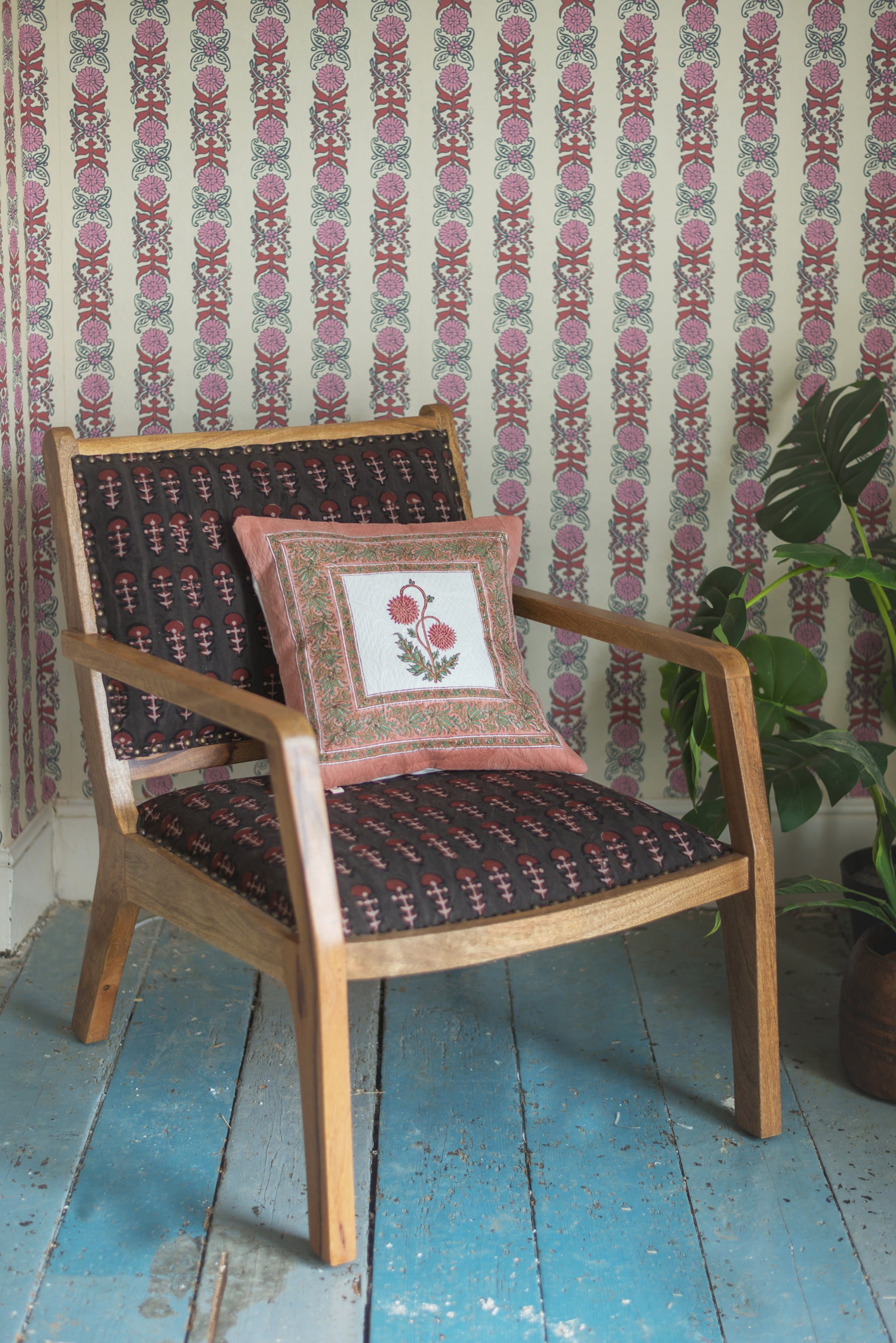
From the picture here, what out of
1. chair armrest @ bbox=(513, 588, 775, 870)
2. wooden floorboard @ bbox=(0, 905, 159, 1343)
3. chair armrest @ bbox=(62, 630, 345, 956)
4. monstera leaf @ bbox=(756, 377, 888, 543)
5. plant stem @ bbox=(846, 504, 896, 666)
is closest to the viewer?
chair armrest @ bbox=(62, 630, 345, 956)

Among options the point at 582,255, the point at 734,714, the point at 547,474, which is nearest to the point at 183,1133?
the point at 734,714

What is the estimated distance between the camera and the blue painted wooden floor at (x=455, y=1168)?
1235mm

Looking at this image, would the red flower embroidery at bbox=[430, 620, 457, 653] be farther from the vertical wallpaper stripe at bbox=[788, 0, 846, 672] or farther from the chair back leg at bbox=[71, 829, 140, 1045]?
the vertical wallpaper stripe at bbox=[788, 0, 846, 672]

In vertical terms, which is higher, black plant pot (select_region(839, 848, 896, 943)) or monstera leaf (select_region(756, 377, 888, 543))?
monstera leaf (select_region(756, 377, 888, 543))

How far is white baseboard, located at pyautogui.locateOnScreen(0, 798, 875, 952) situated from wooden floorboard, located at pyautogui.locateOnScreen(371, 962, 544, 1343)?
2.14 ft

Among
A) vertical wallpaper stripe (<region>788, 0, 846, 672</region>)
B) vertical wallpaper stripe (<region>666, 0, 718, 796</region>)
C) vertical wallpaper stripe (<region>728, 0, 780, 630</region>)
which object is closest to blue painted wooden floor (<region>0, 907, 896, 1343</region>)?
vertical wallpaper stripe (<region>666, 0, 718, 796</region>)

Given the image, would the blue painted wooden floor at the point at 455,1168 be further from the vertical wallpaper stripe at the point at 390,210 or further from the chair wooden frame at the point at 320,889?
the vertical wallpaper stripe at the point at 390,210

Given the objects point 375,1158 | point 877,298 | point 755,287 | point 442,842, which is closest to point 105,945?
point 375,1158

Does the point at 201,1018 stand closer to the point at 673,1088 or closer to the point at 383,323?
the point at 673,1088

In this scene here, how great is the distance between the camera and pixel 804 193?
2092 mm

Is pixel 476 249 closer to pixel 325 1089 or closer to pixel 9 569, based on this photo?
pixel 9 569

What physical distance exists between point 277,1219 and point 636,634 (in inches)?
32.2

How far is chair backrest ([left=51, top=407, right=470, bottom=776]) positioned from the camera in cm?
162

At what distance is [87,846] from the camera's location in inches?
87.5
